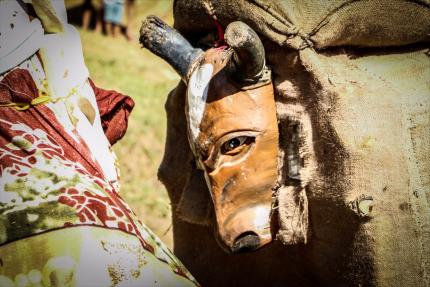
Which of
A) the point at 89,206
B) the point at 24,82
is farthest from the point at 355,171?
the point at 24,82

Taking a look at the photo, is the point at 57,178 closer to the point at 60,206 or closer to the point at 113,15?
the point at 60,206

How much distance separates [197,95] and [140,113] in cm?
371

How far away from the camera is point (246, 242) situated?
185cm

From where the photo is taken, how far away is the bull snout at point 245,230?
6.06 ft

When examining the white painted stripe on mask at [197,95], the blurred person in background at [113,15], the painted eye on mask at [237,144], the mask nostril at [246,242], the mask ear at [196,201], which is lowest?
the mask nostril at [246,242]

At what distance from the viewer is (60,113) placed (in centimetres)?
184

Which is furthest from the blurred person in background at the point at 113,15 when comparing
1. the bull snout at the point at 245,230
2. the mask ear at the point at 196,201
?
the bull snout at the point at 245,230

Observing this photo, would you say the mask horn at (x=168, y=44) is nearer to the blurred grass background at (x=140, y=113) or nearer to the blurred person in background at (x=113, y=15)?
the blurred grass background at (x=140, y=113)

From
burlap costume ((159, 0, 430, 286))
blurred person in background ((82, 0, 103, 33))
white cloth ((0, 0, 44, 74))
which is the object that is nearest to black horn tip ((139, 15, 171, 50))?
burlap costume ((159, 0, 430, 286))

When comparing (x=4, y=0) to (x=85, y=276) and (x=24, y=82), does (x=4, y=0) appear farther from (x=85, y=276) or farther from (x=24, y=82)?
(x=85, y=276)

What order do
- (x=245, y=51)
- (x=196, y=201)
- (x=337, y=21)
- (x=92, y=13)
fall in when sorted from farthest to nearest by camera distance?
(x=92, y=13), (x=196, y=201), (x=337, y=21), (x=245, y=51)

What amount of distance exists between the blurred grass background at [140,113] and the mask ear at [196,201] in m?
0.40

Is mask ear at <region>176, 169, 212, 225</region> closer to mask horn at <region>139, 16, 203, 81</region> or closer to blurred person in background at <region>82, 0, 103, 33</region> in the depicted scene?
mask horn at <region>139, 16, 203, 81</region>

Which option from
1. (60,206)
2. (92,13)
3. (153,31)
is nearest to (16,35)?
(153,31)
